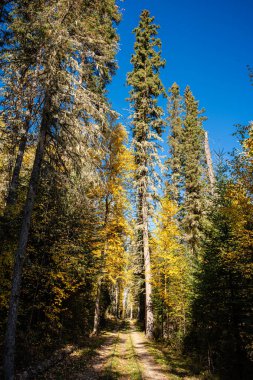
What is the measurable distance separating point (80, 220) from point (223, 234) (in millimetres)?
6648

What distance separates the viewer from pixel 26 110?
8523mm

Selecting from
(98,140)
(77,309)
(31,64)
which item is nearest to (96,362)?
(77,309)

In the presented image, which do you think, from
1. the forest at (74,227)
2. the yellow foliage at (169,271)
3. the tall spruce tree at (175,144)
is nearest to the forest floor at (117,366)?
the forest at (74,227)

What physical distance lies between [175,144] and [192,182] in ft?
22.1

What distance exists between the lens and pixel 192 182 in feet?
81.4

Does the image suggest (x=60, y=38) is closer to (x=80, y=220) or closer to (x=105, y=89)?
(x=80, y=220)

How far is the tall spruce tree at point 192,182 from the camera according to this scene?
2423 centimetres

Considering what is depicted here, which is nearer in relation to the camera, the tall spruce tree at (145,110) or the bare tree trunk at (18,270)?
the bare tree trunk at (18,270)

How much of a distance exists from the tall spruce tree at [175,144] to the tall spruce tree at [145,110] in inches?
369

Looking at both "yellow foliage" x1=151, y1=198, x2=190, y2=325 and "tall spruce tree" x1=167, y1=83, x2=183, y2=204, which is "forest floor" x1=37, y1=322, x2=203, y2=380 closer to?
"yellow foliage" x1=151, y1=198, x2=190, y2=325

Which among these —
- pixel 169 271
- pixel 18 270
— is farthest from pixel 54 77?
pixel 169 271

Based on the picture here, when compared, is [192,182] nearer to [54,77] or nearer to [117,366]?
[117,366]

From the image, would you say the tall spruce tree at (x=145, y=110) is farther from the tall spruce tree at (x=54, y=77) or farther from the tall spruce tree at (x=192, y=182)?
the tall spruce tree at (x=54, y=77)

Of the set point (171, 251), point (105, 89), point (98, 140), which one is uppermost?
point (105, 89)
